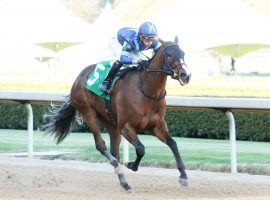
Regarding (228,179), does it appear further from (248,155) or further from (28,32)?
(28,32)

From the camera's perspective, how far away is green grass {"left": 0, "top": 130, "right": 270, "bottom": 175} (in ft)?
30.8

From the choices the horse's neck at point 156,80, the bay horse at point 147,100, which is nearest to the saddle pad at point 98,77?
the bay horse at point 147,100

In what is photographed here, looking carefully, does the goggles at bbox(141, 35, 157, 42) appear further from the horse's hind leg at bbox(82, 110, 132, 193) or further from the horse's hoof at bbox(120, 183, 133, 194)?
the horse's hoof at bbox(120, 183, 133, 194)

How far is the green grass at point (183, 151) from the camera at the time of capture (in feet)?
30.8

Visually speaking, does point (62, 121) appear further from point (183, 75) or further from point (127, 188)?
point (183, 75)

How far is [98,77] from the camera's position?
26.5 ft

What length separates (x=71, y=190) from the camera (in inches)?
290

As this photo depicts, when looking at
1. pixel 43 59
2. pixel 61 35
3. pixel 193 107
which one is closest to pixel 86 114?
pixel 193 107

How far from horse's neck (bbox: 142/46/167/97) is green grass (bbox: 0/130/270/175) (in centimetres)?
203

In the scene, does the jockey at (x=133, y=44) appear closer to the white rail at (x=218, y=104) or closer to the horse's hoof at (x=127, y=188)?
the horse's hoof at (x=127, y=188)

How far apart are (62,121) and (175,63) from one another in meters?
2.20

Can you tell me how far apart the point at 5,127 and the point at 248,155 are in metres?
5.86

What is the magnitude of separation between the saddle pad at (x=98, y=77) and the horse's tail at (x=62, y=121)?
660 millimetres

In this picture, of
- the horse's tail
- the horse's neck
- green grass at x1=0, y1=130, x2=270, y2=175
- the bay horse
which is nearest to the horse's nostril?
the bay horse
